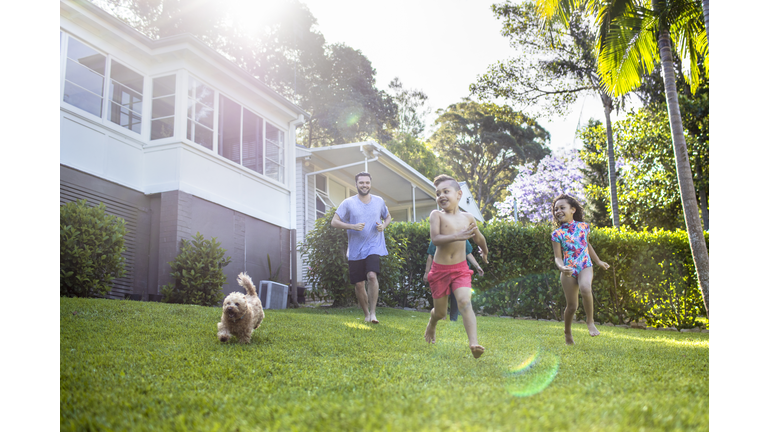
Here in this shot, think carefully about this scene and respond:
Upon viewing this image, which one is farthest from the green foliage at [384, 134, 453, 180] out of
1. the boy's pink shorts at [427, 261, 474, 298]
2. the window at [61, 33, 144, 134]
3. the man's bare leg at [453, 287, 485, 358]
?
the man's bare leg at [453, 287, 485, 358]

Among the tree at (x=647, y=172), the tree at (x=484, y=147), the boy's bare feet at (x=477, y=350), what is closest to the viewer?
the boy's bare feet at (x=477, y=350)

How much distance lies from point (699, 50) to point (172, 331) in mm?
8761

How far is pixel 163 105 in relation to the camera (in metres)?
10.0

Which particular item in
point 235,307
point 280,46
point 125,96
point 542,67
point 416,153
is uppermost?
point 416,153

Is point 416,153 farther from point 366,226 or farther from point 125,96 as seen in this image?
point 366,226

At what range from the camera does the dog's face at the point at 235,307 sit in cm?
418

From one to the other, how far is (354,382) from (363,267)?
12.1ft

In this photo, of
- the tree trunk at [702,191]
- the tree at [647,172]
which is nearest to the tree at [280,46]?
the tree at [647,172]

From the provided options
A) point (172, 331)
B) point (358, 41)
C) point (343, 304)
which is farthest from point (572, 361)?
point (343, 304)

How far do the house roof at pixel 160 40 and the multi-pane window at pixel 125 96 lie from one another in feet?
2.12

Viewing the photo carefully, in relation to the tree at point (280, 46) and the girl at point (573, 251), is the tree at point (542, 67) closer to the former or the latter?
the tree at point (280, 46)

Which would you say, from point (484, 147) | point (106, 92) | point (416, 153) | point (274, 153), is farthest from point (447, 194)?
point (416, 153)
